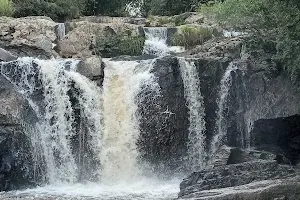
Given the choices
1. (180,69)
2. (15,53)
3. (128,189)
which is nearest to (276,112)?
(180,69)

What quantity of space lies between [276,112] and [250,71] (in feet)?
5.46

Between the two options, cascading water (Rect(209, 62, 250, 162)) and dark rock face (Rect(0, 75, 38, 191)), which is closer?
dark rock face (Rect(0, 75, 38, 191))

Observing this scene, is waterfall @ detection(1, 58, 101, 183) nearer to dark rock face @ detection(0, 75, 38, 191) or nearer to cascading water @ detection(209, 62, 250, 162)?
dark rock face @ detection(0, 75, 38, 191)

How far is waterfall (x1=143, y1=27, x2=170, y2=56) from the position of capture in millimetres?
21375

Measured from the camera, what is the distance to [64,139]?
52.6 ft

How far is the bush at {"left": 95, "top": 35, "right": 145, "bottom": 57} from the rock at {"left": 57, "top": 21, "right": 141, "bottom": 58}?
27 cm

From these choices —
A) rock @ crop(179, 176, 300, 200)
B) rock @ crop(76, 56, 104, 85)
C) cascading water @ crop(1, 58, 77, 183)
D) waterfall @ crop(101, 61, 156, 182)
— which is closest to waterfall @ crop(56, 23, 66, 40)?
rock @ crop(76, 56, 104, 85)

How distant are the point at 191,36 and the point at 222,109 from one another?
508 cm

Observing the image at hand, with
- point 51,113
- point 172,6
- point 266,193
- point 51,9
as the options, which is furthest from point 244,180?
point 172,6

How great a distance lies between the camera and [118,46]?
2048 cm

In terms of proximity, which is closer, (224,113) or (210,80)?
(224,113)

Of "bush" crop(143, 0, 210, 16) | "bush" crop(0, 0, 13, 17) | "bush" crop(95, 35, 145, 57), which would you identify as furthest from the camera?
"bush" crop(143, 0, 210, 16)

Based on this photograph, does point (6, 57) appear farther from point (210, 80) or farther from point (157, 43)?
point (157, 43)

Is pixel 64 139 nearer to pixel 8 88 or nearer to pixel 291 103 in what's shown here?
pixel 8 88
